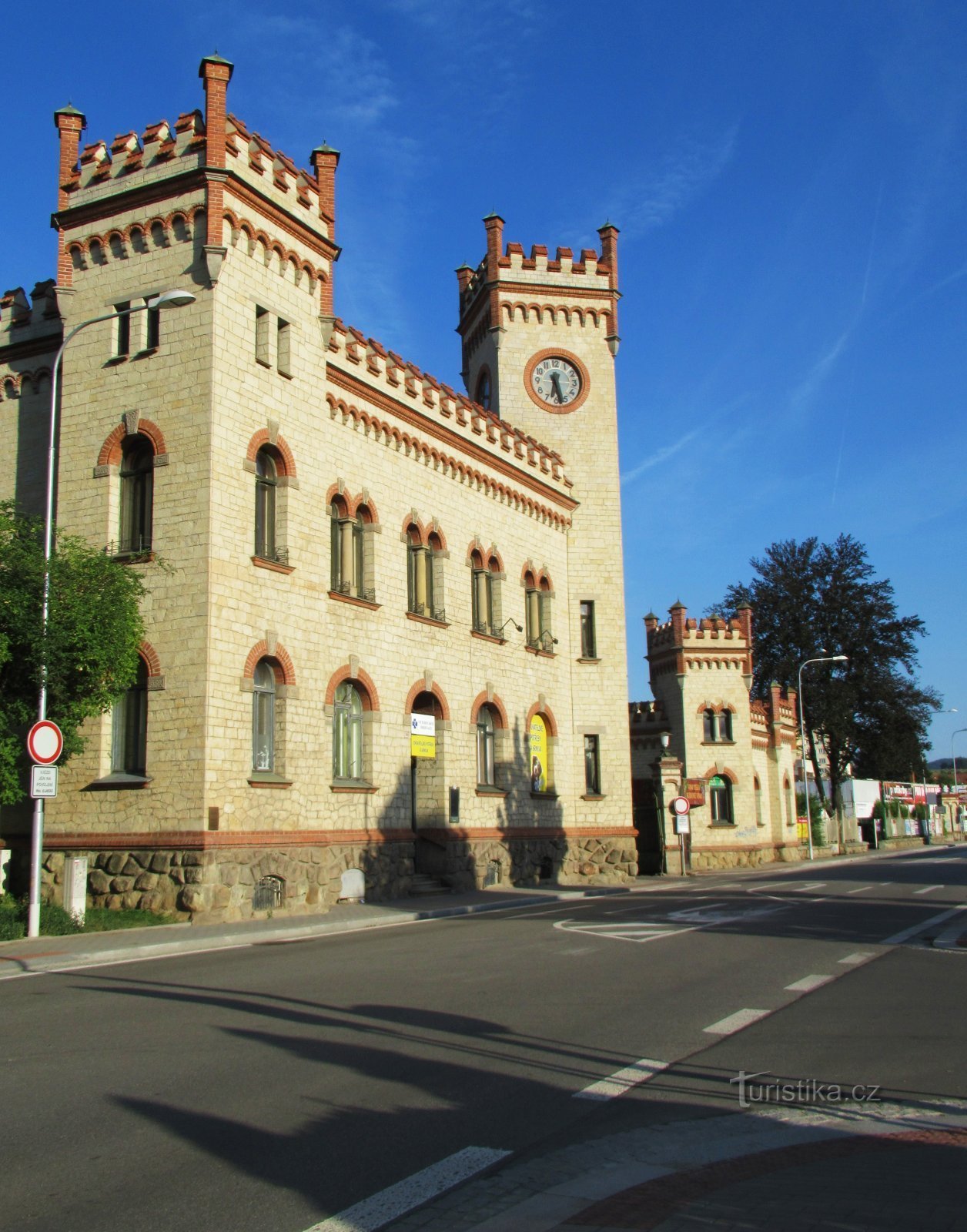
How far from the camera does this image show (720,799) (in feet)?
148

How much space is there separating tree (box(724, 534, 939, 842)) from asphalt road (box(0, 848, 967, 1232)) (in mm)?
49567

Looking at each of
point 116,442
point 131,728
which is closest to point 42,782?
point 131,728

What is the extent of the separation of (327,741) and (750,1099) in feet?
56.0

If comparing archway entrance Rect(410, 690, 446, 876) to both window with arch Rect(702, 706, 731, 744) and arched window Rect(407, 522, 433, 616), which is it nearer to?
arched window Rect(407, 522, 433, 616)

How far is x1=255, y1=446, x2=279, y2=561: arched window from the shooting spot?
22531mm

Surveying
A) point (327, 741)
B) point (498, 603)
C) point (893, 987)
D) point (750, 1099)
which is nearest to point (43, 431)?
point (327, 741)

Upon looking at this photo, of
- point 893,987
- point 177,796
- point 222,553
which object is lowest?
point 893,987

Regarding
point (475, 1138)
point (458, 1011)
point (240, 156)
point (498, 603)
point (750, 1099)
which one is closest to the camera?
point (475, 1138)

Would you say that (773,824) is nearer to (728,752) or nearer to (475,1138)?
(728,752)

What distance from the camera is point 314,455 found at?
24062mm

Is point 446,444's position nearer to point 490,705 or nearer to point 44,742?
point 490,705

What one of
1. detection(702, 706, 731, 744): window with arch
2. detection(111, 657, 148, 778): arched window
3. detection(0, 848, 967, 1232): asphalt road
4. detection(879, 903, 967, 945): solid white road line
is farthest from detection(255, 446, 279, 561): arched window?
detection(702, 706, 731, 744): window with arch

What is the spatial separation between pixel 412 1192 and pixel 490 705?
997 inches

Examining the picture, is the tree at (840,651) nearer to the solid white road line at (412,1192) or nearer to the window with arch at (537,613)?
the window with arch at (537,613)
